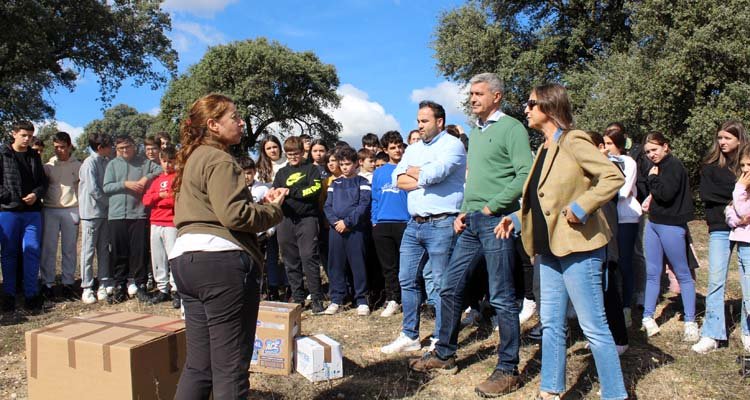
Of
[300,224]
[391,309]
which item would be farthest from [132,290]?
[391,309]

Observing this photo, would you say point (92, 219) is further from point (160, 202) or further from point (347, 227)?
point (347, 227)

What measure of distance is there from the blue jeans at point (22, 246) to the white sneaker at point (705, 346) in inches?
272

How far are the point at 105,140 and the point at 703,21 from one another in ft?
46.5

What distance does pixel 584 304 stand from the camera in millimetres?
3162

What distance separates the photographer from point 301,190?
6188 millimetres

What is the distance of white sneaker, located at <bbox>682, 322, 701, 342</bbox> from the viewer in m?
4.83

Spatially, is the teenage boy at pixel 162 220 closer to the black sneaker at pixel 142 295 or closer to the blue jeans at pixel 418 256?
the black sneaker at pixel 142 295

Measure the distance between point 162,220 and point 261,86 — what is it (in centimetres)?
2935

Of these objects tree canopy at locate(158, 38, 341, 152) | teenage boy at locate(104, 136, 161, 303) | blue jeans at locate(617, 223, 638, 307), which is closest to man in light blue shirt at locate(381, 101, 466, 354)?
blue jeans at locate(617, 223, 638, 307)

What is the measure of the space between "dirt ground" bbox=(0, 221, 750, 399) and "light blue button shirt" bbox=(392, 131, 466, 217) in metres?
1.26

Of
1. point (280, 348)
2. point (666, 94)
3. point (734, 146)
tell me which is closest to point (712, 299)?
point (734, 146)

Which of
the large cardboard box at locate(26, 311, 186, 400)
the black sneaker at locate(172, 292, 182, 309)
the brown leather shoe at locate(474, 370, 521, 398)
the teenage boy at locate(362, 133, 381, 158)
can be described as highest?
the teenage boy at locate(362, 133, 381, 158)

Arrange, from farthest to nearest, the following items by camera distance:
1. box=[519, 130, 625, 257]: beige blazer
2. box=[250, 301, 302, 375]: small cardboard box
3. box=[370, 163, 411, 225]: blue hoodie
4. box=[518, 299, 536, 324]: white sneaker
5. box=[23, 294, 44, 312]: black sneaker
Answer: box=[23, 294, 44, 312]: black sneaker < box=[370, 163, 411, 225]: blue hoodie < box=[518, 299, 536, 324]: white sneaker < box=[250, 301, 302, 375]: small cardboard box < box=[519, 130, 625, 257]: beige blazer

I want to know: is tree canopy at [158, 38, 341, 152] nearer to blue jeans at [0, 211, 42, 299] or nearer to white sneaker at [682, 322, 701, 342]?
blue jeans at [0, 211, 42, 299]
